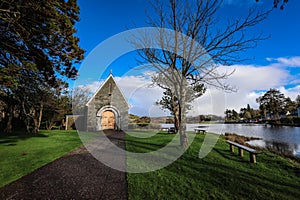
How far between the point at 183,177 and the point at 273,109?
61.3 meters

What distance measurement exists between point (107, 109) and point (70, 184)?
14156 millimetres

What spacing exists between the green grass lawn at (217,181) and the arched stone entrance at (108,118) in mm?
13233

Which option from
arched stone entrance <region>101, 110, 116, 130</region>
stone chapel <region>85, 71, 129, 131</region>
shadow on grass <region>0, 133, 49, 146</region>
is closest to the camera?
shadow on grass <region>0, 133, 49, 146</region>

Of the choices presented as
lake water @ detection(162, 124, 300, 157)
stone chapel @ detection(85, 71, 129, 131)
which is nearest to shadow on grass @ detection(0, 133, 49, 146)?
stone chapel @ detection(85, 71, 129, 131)

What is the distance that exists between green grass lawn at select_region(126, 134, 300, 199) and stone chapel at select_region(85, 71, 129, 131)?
13.2m

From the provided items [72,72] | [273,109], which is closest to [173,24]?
[72,72]

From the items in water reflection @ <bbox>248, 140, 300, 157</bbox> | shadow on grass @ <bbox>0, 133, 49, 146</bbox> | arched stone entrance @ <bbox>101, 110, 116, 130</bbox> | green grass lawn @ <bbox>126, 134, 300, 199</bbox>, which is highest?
arched stone entrance @ <bbox>101, 110, 116, 130</bbox>

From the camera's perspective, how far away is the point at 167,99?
17.6 metres

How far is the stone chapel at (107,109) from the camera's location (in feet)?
56.0

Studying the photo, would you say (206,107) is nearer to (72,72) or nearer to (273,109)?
(72,72)

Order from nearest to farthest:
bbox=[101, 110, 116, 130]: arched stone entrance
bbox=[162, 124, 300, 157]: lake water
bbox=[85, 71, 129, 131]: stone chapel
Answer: bbox=[162, 124, 300, 157]: lake water
bbox=[85, 71, 129, 131]: stone chapel
bbox=[101, 110, 116, 130]: arched stone entrance

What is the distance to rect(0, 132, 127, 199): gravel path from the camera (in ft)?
10.8

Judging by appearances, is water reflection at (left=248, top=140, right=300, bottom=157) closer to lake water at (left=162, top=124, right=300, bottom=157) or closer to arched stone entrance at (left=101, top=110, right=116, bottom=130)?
lake water at (left=162, top=124, right=300, bottom=157)

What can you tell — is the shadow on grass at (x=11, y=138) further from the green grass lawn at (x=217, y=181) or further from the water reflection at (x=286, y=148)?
the water reflection at (x=286, y=148)
